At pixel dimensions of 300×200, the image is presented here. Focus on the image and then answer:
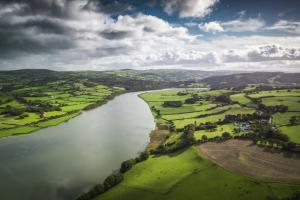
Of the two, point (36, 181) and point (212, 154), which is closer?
point (36, 181)

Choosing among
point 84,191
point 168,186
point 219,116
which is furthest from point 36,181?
point 219,116

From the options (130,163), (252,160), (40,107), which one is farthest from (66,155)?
(40,107)

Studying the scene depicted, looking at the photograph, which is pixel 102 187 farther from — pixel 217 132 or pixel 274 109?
pixel 274 109

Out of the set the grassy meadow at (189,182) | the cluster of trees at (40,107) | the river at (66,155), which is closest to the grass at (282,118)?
the grassy meadow at (189,182)

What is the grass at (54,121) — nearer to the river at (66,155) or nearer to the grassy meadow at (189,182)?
the river at (66,155)

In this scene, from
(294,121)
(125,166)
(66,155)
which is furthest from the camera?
(294,121)

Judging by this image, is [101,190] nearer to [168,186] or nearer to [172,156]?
[168,186]
